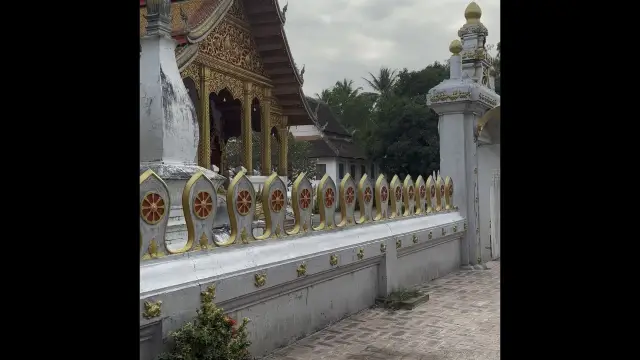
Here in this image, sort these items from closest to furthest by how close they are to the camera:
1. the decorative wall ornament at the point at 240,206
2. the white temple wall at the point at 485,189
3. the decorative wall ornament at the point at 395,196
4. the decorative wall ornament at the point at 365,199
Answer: the decorative wall ornament at the point at 240,206 → the decorative wall ornament at the point at 365,199 → the decorative wall ornament at the point at 395,196 → the white temple wall at the point at 485,189

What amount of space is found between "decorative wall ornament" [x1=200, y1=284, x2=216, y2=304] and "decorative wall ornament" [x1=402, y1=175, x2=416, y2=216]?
410 centimetres

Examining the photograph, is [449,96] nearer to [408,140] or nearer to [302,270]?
[302,270]

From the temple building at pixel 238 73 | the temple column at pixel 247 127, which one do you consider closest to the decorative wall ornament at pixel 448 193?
the temple building at pixel 238 73

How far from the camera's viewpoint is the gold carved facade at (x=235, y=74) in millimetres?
11227

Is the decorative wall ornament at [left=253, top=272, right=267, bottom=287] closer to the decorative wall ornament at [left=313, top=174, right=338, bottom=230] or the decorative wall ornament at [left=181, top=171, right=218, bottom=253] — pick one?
the decorative wall ornament at [left=181, top=171, right=218, bottom=253]

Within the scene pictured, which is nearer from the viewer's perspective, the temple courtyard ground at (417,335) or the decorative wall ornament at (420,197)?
the temple courtyard ground at (417,335)

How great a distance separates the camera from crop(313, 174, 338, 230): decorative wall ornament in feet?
18.3

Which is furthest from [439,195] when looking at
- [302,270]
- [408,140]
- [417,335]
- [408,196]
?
[408,140]

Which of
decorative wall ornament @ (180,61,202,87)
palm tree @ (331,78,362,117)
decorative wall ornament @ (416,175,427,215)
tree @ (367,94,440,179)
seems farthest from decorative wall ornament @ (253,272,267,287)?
palm tree @ (331,78,362,117)

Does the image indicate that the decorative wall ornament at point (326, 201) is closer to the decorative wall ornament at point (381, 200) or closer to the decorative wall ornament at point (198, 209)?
the decorative wall ornament at point (381, 200)

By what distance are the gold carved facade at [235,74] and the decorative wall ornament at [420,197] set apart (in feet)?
15.4
